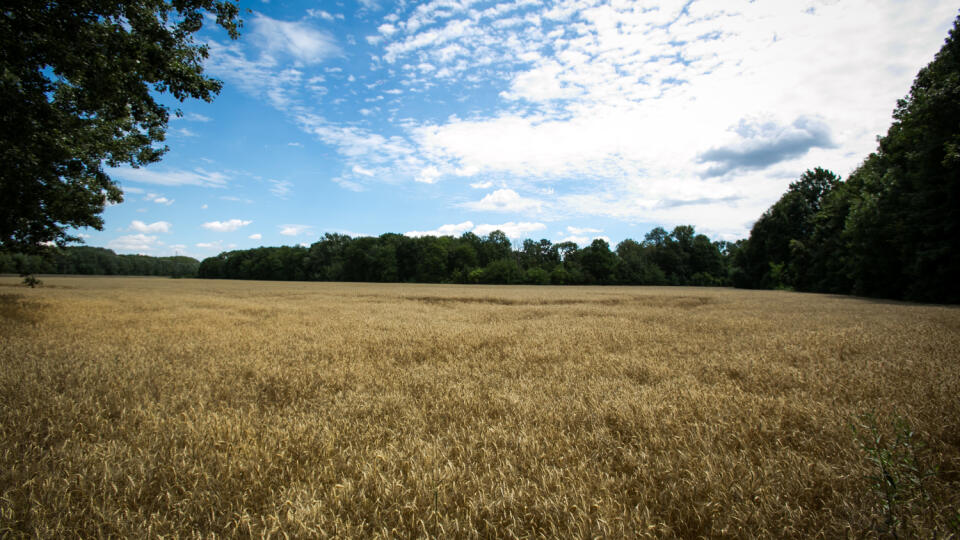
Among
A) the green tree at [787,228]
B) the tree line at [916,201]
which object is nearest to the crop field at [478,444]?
the tree line at [916,201]

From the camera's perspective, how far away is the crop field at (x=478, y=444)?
2.02 m

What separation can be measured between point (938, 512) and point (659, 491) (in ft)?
4.35

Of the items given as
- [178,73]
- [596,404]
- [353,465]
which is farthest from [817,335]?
[178,73]

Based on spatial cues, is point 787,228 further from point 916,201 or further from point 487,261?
point 487,261

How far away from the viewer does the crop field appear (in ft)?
6.63

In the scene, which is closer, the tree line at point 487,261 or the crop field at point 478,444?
the crop field at point 478,444

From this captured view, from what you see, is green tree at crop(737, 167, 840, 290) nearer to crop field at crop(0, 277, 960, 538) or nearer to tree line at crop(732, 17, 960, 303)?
tree line at crop(732, 17, 960, 303)

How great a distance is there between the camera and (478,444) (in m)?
3.01

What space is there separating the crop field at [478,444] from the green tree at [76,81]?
4.79 metres

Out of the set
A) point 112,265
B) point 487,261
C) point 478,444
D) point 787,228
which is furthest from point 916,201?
point 112,265

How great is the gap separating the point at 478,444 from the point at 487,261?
92.6 m

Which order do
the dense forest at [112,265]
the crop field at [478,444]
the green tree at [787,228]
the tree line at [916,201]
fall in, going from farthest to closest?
the dense forest at [112,265], the green tree at [787,228], the tree line at [916,201], the crop field at [478,444]

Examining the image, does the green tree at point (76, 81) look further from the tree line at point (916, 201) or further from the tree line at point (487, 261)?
the tree line at point (487, 261)

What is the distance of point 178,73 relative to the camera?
6.98 m
